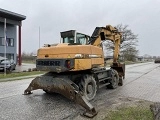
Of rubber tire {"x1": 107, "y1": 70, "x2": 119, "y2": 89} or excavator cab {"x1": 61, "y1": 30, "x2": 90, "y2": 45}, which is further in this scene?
rubber tire {"x1": 107, "y1": 70, "x2": 119, "y2": 89}

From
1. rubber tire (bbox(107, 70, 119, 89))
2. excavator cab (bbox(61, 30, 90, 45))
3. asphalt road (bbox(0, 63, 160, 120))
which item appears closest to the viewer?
asphalt road (bbox(0, 63, 160, 120))

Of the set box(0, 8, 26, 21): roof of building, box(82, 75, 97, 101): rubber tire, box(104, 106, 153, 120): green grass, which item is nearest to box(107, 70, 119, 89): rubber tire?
box(82, 75, 97, 101): rubber tire

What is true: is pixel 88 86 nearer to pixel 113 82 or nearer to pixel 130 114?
pixel 130 114

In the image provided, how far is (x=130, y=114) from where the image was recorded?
5.68 meters

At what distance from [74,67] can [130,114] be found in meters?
2.37

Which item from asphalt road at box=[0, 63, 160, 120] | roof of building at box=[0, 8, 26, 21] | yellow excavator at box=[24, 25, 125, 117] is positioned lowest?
asphalt road at box=[0, 63, 160, 120]

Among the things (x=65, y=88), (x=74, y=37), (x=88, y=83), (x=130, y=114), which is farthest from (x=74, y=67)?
(x=130, y=114)

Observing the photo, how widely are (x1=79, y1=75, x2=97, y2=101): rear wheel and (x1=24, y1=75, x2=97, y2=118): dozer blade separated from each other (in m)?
0.63

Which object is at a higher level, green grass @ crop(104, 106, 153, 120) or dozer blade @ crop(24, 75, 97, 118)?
dozer blade @ crop(24, 75, 97, 118)

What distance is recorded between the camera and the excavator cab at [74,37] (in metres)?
7.97

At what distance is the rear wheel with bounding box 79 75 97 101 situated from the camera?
24.2ft

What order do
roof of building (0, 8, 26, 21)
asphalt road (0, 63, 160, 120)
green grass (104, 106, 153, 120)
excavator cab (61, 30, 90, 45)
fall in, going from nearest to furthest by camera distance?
green grass (104, 106, 153, 120) < asphalt road (0, 63, 160, 120) < excavator cab (61, 30, 90, 45) < roof of building (0, 8, 26, 21)

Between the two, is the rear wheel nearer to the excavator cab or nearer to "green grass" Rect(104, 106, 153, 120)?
the excavator cab

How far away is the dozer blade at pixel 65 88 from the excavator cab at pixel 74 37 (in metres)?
1.55
